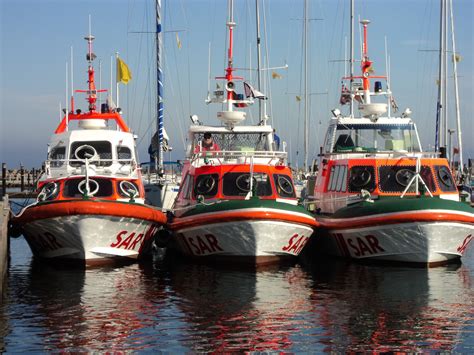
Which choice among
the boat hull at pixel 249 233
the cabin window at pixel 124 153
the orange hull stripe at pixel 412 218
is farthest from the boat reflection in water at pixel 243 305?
the cabin window at pixel 124 153

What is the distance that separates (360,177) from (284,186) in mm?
2027

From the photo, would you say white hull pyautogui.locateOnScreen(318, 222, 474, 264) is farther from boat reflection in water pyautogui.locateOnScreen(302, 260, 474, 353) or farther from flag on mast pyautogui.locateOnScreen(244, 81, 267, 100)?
flag on mast pyautogui.locateOnScreen(244, 81, 267, 100)

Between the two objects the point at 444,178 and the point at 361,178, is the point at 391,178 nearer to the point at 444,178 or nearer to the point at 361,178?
the point at 361,178

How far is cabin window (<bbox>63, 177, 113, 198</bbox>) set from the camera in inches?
942

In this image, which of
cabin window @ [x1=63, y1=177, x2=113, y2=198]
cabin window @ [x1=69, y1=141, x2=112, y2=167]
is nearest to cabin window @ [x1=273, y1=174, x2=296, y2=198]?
cabin window @ [x1=63, y1=177, x2=113, y2=198]

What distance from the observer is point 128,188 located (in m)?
24.7

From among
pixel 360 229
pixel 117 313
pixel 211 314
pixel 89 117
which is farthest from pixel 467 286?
pixel 89 117

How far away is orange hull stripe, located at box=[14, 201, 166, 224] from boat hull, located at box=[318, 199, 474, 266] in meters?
5.14

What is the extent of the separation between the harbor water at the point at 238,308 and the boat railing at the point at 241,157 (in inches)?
119

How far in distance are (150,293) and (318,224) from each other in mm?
5818

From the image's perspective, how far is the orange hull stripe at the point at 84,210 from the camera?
2139cm

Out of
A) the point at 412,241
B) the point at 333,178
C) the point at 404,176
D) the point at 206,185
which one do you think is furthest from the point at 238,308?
the point at 333,178

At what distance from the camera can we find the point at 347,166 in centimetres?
2506

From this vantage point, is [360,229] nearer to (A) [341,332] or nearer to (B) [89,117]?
(A) [341,332]
